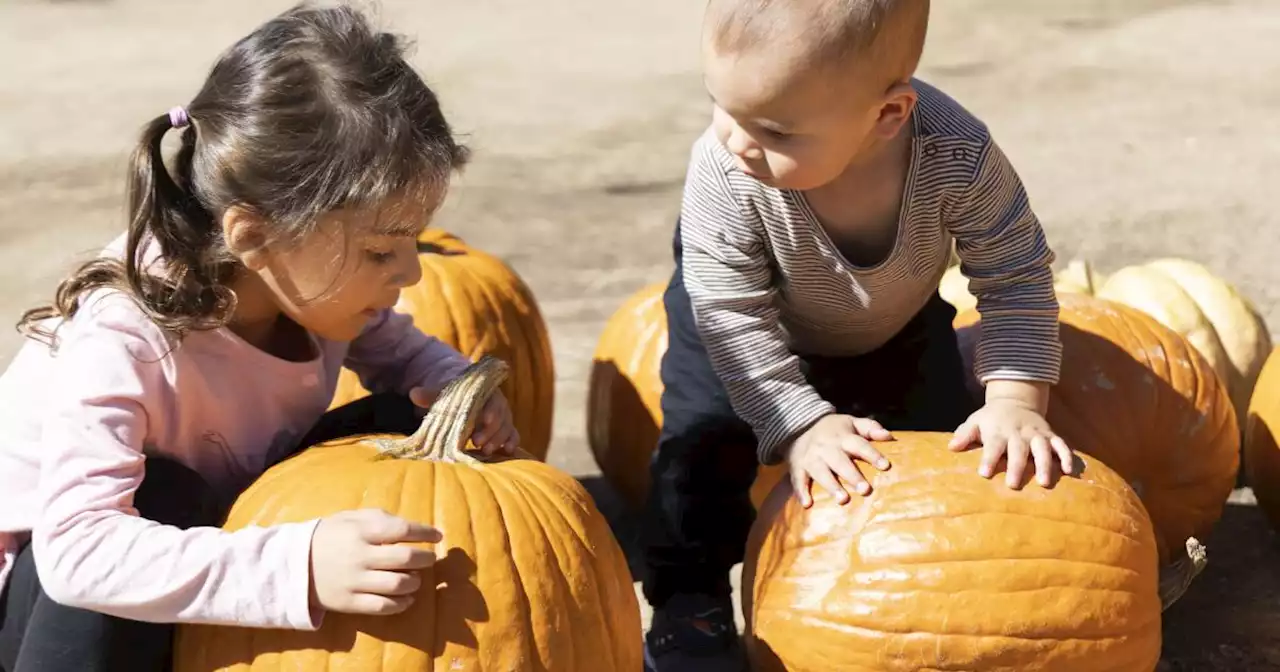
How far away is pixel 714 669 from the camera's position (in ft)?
10.3

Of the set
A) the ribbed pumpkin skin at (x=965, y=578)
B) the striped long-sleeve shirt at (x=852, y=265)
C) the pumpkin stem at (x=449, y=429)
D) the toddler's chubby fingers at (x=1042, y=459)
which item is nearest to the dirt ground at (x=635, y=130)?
the ribbed pumpkin skin at (x=965, y=578)

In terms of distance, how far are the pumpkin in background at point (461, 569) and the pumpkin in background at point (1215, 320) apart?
6.76 feet

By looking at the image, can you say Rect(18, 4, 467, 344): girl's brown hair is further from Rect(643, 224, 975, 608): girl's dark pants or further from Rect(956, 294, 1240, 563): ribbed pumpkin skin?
Rect(956, 294, 1240, 563): ribbed pumpkin skin

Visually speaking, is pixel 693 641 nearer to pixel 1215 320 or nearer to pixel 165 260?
pixel 165 260

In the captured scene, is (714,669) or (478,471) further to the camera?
(714,669)

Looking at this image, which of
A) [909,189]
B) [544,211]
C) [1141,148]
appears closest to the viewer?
[909,189]

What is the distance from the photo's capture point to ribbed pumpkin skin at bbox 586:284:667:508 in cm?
Answer: 367

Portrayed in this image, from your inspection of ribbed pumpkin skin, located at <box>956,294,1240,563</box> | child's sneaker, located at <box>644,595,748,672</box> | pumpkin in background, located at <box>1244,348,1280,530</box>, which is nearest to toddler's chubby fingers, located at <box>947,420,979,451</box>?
ribbed pumpkin skin, located at <box>956,294,1240,563</box>

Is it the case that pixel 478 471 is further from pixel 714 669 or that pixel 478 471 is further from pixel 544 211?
pixel 544 211

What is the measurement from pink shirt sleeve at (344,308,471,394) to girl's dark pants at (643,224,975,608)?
53cm

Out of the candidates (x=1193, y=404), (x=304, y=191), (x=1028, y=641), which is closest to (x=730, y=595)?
(x=1028, y=641)

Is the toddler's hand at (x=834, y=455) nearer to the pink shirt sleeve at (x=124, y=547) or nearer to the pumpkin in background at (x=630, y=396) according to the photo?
the pumpkin in background at (x=630, y=396)

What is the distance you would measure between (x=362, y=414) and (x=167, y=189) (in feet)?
1.99

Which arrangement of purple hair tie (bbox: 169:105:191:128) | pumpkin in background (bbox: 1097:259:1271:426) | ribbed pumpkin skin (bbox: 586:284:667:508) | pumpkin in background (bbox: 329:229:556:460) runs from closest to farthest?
purple hair tie (bbox: 169:105:191:128)
pumpkin in background (bbox: 329:229:556:460)
ribbed pumpkin skin (bbox: 586:284:667:508)
pumpkin in background (bbox: 1097:259:1271:426)
